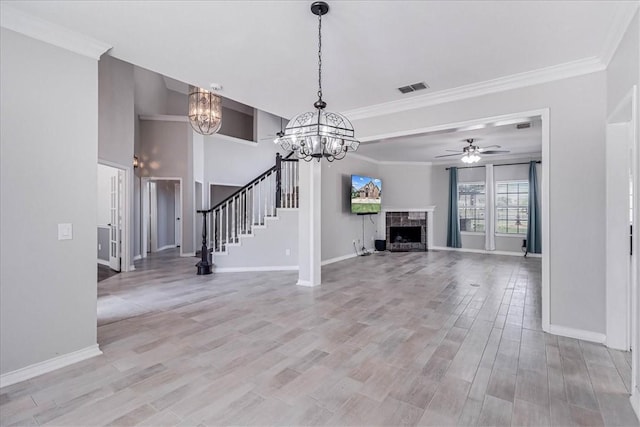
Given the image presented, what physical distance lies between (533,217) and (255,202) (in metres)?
7.21

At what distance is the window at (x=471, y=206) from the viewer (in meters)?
9.37

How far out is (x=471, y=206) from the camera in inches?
376

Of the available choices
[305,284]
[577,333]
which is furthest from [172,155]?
[577,333]

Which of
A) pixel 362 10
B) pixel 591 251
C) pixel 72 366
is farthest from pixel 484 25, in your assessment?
pixel 72 366

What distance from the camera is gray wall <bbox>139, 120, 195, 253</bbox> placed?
853cm

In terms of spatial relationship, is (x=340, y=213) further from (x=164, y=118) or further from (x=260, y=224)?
(x=164, y=118)

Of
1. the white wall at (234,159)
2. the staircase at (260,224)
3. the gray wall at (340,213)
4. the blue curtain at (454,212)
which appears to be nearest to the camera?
the staircase at (260,224)

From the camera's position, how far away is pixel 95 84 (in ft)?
9.46

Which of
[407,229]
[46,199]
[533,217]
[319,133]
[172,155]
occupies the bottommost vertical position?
[407,229]

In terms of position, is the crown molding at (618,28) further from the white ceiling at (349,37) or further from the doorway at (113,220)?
the doorway at (113,220)

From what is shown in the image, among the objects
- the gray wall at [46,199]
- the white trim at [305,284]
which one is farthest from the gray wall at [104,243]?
the gray wall at [46,199]

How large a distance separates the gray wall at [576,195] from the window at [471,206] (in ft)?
21.0

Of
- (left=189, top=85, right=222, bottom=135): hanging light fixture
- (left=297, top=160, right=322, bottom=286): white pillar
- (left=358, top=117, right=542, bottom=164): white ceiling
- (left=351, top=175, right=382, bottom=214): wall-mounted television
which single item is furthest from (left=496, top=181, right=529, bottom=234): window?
(left=189, top=85, right=222, bottom=135): hanging light fixture

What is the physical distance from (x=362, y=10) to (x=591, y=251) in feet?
10.4
